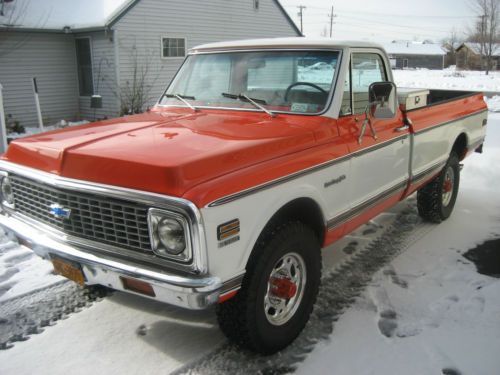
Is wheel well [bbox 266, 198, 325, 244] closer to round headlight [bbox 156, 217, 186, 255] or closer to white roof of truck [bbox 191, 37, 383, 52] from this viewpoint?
round headlight [bbox 156, 217, 186, 255]

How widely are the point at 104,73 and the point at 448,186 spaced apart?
11307 millimetres

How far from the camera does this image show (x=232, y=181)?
2598mm

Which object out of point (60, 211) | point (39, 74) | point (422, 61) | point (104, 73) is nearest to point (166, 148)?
point (60, 211)

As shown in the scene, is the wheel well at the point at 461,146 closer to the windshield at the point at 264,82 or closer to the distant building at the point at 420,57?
the windshield at the point at 264,82

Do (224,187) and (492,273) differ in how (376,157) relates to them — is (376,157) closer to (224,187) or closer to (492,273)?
(492,273)

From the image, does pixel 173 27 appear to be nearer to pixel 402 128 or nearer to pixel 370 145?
pixel 402 128

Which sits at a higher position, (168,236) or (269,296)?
(168,236)

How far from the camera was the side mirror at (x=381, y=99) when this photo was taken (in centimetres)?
371

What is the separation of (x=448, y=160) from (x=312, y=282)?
3.09 metres

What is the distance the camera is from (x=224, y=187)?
2537 mm

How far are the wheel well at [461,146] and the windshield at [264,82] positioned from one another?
2800mm

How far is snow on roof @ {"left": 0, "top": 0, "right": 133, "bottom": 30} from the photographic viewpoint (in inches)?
523

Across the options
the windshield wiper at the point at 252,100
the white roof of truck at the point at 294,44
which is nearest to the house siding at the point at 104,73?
the white roof of truck at the point at 294,44

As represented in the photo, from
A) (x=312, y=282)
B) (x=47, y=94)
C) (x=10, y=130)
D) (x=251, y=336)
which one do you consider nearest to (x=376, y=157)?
(x=312, y=282)
